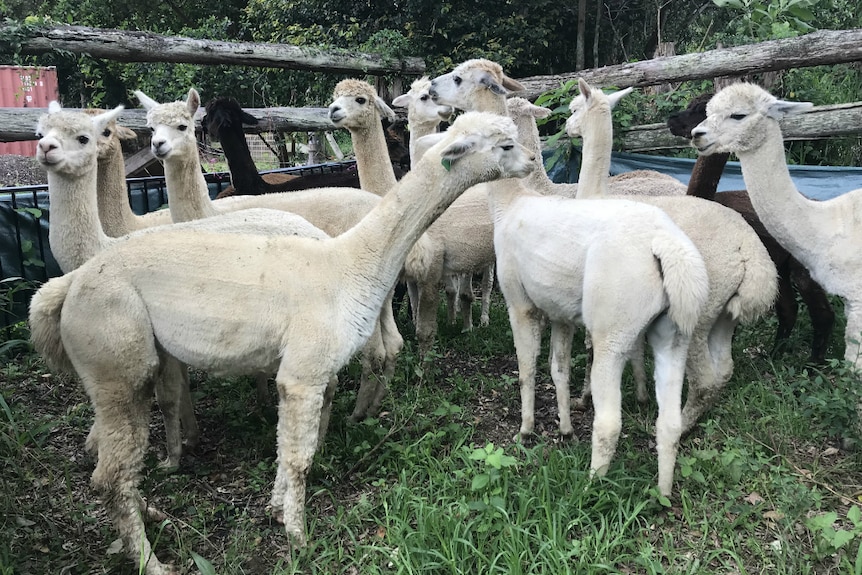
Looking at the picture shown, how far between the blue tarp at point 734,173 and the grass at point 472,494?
2674mm

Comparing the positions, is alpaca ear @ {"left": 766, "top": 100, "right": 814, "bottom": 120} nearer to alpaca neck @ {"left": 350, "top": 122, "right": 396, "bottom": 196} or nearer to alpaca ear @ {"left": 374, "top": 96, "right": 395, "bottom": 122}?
alpaca neck @ {"left": 350, "top": 122, "right": 396, "bottom": 196}

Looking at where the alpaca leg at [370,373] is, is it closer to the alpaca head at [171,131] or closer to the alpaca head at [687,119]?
the alpaca head at [171,131]

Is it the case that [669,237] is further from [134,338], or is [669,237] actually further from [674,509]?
[134,338]

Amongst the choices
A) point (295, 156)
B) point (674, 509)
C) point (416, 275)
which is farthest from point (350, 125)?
point (295, 156)

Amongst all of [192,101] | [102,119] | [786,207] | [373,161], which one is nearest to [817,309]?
[786,207]

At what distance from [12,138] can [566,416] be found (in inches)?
200

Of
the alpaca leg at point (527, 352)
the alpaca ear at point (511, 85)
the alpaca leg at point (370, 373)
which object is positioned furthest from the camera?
the alpaca ear at point (511, 85)

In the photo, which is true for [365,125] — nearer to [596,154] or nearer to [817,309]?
[596,154]

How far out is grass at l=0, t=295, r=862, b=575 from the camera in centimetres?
269

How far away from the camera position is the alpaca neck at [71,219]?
3.74m

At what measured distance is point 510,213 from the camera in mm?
3924

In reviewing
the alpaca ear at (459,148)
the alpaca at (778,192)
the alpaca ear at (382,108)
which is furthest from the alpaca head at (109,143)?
the alpaca at (778,192)

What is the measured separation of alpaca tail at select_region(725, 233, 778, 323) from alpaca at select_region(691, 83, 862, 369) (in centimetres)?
43

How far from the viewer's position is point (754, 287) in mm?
3465
